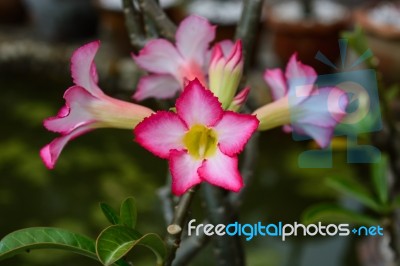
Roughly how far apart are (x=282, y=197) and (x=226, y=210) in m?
1.49

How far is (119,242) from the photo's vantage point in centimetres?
49

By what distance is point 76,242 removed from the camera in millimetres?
542

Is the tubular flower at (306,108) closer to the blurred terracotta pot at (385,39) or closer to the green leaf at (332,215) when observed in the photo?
the green leaf at (332,215)

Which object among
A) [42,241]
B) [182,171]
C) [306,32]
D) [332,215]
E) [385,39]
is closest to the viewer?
[182,171]

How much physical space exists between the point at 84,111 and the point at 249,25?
17cm

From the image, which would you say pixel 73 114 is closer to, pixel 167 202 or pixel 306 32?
pixel 167 202

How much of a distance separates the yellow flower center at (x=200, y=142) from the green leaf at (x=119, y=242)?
8 centimetres

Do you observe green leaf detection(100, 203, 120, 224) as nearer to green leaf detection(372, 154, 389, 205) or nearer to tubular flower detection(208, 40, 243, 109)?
tubular flower detection(208, 40, 243, 109)

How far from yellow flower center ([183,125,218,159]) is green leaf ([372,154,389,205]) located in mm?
678

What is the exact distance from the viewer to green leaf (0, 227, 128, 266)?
0.51 metres

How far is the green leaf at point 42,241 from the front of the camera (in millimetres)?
513

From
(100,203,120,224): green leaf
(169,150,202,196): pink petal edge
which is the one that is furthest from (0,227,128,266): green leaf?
(169,150,202,196): pink petal edge

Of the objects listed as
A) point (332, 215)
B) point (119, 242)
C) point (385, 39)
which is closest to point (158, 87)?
point (119, 242)

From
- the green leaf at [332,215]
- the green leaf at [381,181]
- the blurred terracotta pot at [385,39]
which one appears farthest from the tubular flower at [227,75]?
the blurred terracotta pot at [385,39]
